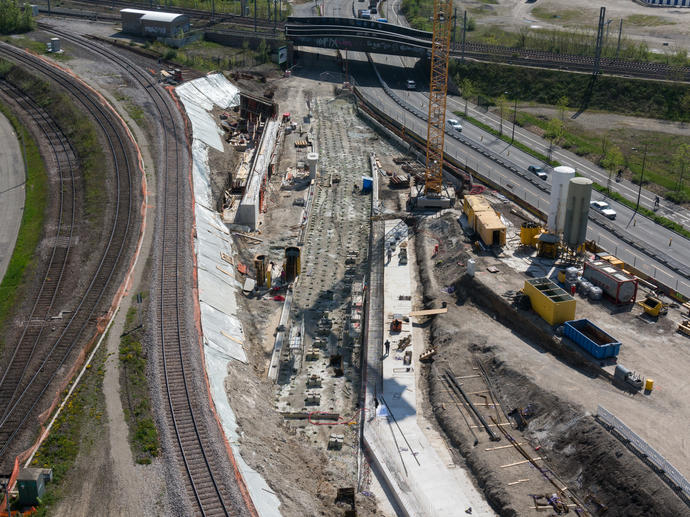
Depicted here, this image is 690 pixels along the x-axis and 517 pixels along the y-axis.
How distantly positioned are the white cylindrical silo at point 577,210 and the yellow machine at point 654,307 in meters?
8.87

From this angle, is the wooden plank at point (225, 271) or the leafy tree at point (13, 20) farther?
the leafy tree at point (13, 20)

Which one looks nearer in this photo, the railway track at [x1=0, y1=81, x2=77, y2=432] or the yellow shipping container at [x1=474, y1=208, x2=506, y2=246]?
the railway track at [x1=0, y1=81, x2=77, y2=432]

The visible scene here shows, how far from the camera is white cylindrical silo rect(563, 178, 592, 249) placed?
6259 cm

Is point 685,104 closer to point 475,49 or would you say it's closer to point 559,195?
point 475,49

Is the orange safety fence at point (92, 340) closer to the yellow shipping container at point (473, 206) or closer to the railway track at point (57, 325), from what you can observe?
the railway track at point (57, 325)

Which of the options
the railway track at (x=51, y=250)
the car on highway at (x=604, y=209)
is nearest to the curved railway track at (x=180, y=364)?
the railway track at (x=51, y=250)

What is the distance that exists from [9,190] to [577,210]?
179 feet

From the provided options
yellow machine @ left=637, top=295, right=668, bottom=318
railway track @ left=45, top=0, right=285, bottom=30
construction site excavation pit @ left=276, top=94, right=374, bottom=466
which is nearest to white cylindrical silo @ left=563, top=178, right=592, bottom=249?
yellow machine @ left=637, top=295, right=668, bottom=318

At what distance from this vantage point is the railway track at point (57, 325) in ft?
143

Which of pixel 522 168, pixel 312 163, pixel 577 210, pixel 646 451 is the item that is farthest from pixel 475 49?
pixel 646 451

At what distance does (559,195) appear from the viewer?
65062 millimetres

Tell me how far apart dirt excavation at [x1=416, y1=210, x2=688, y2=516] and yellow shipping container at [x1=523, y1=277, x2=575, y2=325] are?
1.34 m

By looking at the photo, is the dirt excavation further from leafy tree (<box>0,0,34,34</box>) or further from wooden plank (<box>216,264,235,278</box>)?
leafy tree (<box>0,0,34,34</box>)

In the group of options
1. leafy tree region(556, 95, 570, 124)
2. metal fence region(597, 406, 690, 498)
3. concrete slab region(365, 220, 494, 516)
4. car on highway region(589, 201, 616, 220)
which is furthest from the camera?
leafy tree region(556, 95, 570, 124)
